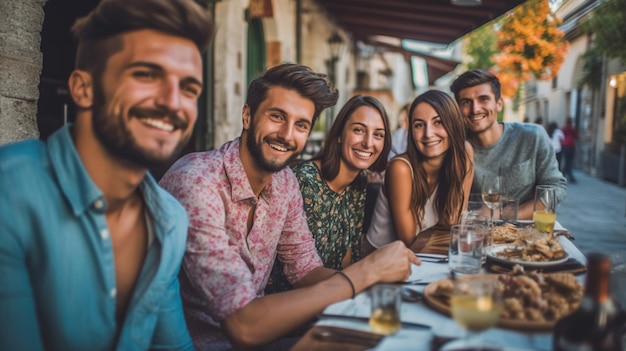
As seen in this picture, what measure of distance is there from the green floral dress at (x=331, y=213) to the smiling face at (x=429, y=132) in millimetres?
475

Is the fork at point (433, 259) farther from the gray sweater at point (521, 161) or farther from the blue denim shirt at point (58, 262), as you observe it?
the gray sweater at point (521, 161)

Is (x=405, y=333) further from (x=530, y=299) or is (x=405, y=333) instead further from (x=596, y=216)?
(x=596, y=216)

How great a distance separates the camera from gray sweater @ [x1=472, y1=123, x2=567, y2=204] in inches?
156

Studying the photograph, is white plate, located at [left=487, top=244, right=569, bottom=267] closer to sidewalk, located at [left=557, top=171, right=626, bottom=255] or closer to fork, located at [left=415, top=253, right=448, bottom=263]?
fork, located at [left=415, top=253, right=448, bottom=263]

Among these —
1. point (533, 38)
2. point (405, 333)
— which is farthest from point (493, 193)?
point (533, 38)

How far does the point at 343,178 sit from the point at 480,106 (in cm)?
146

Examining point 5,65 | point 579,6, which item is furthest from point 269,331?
point 579,6

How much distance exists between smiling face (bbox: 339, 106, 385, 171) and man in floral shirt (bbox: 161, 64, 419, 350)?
716 millimetres

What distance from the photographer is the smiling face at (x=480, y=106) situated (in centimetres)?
386

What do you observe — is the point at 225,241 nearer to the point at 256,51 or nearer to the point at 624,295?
the point at 624,295

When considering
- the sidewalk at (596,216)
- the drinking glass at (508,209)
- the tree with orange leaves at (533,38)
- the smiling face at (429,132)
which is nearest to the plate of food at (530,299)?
the drinking glass at (508,209)

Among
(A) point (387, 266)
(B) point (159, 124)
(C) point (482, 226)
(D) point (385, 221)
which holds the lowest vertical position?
(D) point (385, 221)

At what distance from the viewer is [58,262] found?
134 cm

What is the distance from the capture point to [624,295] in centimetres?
156
